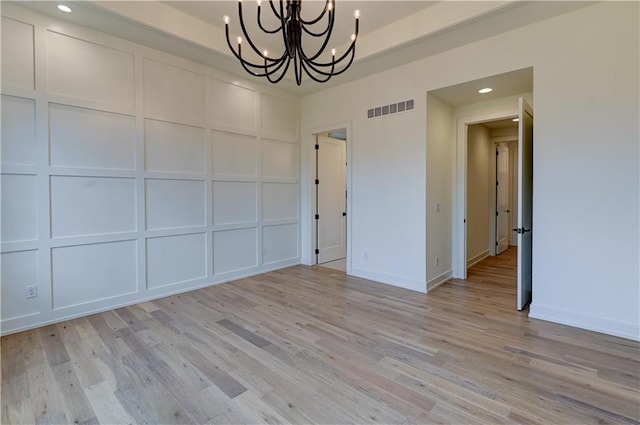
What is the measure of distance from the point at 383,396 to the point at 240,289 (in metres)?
2.67

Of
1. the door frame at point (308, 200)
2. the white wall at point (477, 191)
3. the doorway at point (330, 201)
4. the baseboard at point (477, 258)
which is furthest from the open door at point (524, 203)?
the door frame at point (308, 200)

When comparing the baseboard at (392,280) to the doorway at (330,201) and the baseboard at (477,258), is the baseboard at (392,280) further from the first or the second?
the baseboard at (477,258)

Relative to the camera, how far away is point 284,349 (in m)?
2.54

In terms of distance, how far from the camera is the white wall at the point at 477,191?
5.38 m

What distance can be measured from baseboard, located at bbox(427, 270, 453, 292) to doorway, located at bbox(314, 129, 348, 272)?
5.20 feet

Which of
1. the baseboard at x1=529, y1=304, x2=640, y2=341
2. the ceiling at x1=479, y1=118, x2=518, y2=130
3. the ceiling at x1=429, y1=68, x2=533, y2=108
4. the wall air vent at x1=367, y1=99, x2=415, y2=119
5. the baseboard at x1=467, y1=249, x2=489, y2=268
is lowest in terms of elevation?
the baseboard at x1=529, y1=304, x2=640, y2=341

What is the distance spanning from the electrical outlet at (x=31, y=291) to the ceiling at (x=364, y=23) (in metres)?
2.68

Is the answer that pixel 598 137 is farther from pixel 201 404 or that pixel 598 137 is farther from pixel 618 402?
pixel 201 404

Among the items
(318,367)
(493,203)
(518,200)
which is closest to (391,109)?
(518,200)

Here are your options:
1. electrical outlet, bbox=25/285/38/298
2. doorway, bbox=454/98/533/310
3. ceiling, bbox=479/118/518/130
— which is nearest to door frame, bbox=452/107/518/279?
doorway, bbox=454/98/533/310

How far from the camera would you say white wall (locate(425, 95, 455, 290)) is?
4.03m

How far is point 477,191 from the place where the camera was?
5.75 m

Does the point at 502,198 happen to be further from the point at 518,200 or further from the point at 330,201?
the point at 330,201

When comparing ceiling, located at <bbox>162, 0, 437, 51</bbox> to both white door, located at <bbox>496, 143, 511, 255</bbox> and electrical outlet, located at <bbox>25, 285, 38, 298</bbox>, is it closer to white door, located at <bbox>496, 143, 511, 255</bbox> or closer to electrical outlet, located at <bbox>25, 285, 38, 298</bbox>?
electrical outlet, located at <bbox>25, 285, 38, 298</bbox>
